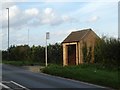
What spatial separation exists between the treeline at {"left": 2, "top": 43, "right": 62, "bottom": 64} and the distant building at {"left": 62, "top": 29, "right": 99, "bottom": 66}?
1992mm

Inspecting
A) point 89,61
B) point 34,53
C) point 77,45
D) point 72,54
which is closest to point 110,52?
point 89,61

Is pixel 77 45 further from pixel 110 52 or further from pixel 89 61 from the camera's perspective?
pixel 110 52

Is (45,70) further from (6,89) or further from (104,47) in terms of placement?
(6,89)

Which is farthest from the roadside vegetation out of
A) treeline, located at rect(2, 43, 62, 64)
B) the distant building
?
the distant building

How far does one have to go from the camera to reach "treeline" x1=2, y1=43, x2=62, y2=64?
51.8 m

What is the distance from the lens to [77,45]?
4562 centimetres

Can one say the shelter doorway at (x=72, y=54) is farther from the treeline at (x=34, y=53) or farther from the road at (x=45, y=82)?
the road at (x=45, y=82)

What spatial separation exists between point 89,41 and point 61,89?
27561 millimetres

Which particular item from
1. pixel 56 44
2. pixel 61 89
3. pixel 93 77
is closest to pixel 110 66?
pixel 93 77

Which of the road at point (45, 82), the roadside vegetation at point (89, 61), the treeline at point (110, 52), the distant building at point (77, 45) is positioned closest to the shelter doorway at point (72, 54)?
the distant building at point (77, 45)

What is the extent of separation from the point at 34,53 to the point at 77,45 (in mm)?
13690

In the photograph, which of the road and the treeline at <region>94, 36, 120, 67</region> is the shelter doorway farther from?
the road

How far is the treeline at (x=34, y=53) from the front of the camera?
5181cm

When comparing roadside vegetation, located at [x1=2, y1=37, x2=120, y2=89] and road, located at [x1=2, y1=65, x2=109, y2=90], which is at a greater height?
roadside vegetation, located at [x1=2, y1=37, x2=120, y2=89]
